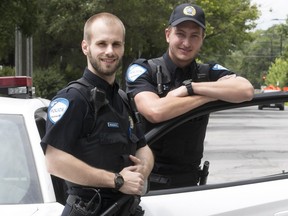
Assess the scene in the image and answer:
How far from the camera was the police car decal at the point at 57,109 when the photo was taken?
2.11 m

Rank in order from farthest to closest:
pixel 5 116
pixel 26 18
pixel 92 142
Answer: pixel 26 18 < pixel 5 116 < pixel 92 142

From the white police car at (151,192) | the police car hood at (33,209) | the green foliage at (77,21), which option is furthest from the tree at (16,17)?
the police car hood at (33,209)

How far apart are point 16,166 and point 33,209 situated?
32 centimetres

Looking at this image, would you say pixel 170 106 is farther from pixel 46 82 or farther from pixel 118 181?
pixel 46 82

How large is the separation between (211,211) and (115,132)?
1.75 ft

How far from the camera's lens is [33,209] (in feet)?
7.25

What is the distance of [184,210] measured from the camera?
2.38 meters

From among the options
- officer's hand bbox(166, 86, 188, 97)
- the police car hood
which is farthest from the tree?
the police car hood

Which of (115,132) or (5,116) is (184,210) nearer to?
(115,132)

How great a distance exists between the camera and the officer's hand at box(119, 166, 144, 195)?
2154 millimetres

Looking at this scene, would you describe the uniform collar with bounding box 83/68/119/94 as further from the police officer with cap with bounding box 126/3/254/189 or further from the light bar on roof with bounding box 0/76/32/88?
the light bar on roof with bounding box 0/76/32/88

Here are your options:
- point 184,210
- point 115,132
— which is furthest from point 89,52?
point 184,210

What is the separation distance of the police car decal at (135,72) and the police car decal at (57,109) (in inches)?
32.1

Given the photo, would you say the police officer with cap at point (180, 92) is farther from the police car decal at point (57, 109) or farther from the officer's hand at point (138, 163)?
the police car decal at point (57, 109)
